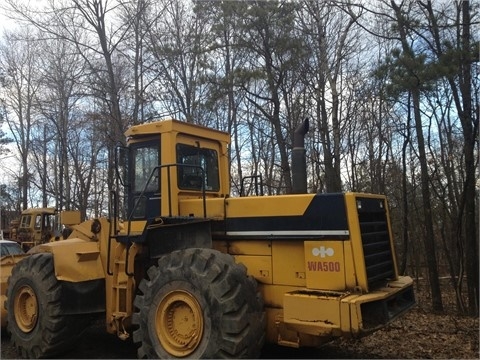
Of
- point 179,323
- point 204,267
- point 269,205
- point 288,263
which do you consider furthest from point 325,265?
point 179,323

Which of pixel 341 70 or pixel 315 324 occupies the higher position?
pixel 341 70

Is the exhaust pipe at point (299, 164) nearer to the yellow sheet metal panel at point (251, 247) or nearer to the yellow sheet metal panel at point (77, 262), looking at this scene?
the yellow sheet metal panel at point (251, 247)

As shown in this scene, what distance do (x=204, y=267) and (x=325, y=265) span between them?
137 cm

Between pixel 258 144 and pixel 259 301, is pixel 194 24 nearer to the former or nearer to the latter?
pixel 258 144

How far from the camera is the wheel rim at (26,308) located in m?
7.15

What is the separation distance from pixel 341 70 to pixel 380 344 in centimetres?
1549

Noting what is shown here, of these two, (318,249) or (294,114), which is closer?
(318,249)

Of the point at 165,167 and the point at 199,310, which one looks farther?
the point at 165,167

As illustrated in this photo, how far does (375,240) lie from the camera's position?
6039 millimetres

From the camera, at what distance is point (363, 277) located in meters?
5.38

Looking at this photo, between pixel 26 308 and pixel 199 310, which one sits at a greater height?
pixel 199 310

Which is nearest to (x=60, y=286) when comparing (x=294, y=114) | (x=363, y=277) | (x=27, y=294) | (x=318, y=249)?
(x=27, y=294)

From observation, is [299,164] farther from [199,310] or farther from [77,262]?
[77,262]

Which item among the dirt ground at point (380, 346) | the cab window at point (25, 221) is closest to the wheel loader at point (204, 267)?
the dirt ground at point (380, 346)
